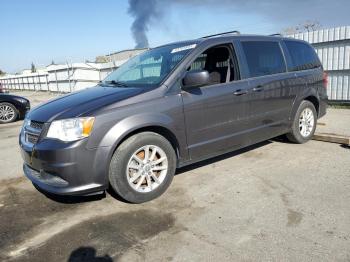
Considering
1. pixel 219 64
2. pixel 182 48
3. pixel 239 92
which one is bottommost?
pixel 239 92

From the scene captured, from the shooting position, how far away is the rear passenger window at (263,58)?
15.6ft

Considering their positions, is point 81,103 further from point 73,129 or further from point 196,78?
point 196,78

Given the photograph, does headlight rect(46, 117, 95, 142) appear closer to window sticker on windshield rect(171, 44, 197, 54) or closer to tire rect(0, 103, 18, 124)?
window sticker on windshield rect(171, 44, 197, 54)

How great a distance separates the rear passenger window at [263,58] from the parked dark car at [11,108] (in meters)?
9.36

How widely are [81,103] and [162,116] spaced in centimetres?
93

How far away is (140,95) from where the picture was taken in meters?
3.69

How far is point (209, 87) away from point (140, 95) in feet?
3.31

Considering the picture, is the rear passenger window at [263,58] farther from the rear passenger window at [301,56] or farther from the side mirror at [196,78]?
the side mirror at [196,78]

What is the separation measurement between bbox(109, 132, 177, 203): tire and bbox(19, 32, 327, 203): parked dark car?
0.01 meters

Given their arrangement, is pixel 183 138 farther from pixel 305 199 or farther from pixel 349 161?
pixel 349 161

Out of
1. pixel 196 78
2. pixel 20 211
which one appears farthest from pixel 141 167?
pixel 20 211

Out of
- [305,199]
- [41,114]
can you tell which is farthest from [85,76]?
[305,199]

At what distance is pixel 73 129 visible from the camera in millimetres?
3332

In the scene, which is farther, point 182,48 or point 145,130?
point 182,48
